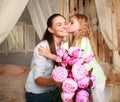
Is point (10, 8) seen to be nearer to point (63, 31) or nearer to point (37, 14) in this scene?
point (63, 31)

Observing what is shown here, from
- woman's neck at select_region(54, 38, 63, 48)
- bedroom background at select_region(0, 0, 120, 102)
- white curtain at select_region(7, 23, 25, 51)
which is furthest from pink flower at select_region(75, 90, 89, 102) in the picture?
white curtain at select_region(7, 23, 25, 51)

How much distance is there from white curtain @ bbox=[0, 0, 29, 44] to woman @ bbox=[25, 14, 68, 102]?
0.38 meters

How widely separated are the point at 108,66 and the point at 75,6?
92 cm

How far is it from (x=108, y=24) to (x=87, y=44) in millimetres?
912

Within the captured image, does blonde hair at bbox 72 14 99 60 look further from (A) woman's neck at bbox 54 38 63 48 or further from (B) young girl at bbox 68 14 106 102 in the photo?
(A) woman's neck at bbox 54 38 63 48

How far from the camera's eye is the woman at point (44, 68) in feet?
5.04

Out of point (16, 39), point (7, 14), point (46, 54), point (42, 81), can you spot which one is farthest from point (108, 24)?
point (42, 81)

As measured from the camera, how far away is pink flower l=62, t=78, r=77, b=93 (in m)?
1.22

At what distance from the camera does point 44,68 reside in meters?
1.57

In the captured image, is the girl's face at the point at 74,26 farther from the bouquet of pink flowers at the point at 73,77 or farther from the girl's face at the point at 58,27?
the bouquet of pink flowers at the point at 73,77

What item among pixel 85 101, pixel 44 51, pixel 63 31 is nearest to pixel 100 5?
pixel 63 31

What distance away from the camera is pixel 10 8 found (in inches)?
78.2

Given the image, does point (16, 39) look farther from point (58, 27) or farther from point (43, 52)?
point (43, 52)

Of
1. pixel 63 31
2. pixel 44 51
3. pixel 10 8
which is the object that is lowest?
pixel 44 51
